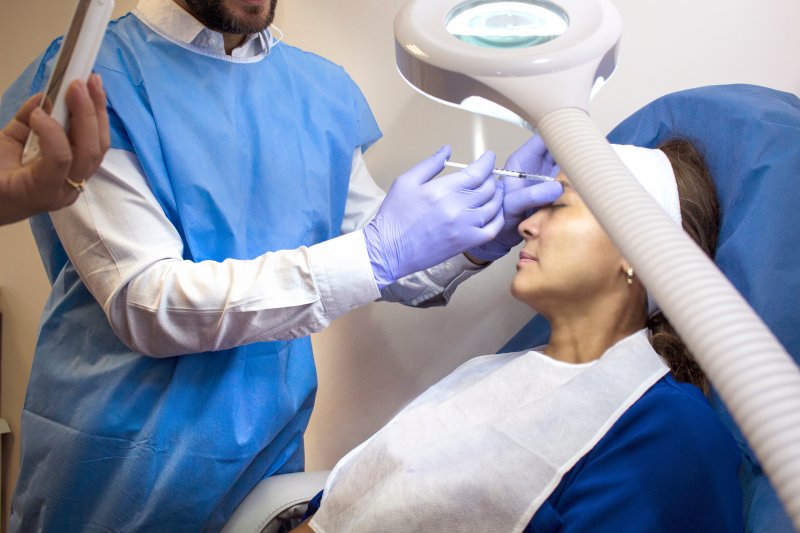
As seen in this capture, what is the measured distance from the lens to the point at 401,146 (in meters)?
1.80

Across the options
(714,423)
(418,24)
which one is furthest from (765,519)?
(418,24)

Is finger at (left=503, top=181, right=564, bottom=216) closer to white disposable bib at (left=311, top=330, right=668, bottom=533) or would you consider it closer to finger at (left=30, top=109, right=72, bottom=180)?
white disposable bib at (left=311, top=330, right=668, bottom=533)

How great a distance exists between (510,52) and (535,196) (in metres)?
0.46

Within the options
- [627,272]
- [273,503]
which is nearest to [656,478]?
[627,272]

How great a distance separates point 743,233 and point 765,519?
43 cm

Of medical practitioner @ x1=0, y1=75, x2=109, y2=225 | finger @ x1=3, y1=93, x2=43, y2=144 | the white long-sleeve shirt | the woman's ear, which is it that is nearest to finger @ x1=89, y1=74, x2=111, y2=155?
medical practitioner @ x1=0, y1=75, x2=109, y2=225

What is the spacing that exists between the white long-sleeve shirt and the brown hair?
503 mm

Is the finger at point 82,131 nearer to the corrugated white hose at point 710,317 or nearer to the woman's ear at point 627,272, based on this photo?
the corrugated white hose at point 710,317

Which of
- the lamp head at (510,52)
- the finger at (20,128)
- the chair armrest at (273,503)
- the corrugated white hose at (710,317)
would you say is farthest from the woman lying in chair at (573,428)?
the finger at (20,128)

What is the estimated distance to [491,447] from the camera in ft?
3.84

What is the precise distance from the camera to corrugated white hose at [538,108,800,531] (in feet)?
1.38

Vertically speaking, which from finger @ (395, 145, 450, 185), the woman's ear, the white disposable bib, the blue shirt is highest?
finger @ (395, 145, 450, 185)

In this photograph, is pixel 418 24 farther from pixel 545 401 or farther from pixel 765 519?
pixel 765 519

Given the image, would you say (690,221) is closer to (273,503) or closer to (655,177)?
(655,177)
